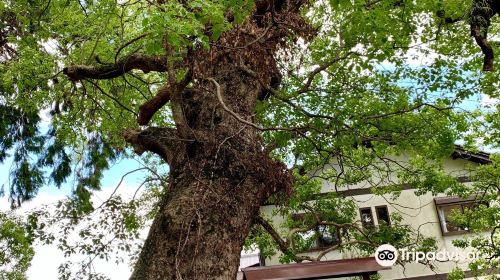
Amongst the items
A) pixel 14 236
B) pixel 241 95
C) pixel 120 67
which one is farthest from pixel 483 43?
pixel 14 236

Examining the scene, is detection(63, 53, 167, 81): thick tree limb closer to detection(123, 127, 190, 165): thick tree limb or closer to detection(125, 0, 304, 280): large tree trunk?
detection(125, 0, 304, 280): large tree trunk

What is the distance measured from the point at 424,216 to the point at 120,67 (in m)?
10.8

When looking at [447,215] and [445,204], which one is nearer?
[447,215]

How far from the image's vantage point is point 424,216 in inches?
494

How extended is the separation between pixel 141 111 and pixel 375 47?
326 centimetres

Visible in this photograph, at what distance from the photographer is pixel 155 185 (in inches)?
343

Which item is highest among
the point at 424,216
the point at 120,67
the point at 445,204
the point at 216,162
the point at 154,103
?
the point at 120,67

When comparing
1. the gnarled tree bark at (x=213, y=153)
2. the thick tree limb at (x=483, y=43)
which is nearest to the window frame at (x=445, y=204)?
the thick tree limb at (x=483, y=43)

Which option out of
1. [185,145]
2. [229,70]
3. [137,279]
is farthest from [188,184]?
[229,70]

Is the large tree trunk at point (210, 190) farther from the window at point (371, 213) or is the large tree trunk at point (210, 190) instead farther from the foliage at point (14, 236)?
the window at point (371, 213)

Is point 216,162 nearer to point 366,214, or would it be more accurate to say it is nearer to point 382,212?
point 366,214

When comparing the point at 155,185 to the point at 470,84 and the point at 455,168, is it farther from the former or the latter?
the point at 455,168

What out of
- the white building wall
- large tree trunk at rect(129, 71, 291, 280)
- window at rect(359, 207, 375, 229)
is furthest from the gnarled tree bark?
window at rect(359, 207, 375, 229)

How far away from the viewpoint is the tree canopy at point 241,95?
3.94 m
